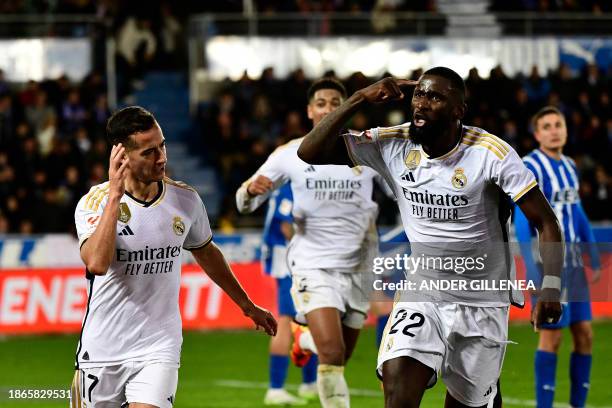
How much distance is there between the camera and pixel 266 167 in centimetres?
954

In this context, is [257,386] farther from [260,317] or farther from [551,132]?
[260,317]

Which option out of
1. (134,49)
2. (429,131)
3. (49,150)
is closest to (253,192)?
(429,131)

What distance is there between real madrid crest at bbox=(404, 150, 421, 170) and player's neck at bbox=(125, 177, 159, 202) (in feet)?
4.64

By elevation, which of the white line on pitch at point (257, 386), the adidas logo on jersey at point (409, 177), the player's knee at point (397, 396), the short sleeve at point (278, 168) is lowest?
the white line on pitch at point (257, 386)

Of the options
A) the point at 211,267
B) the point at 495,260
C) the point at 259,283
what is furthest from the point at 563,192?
the point at 259,283

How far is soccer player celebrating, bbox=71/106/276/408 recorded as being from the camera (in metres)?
6.32

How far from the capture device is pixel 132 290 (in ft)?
21.0

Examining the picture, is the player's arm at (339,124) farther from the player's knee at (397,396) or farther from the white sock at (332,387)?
the white sock at (332,387)

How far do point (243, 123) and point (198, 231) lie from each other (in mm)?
15951

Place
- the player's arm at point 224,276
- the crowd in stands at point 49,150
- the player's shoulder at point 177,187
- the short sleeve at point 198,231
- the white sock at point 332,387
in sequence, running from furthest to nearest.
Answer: the crowd in stands at point 49,150 < the white sock at point 332,387 < the player's arm at point 224,276 < the short sleeve at point 198,231 < the player's shoulder at point 177,187

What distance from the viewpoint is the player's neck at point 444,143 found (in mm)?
6551

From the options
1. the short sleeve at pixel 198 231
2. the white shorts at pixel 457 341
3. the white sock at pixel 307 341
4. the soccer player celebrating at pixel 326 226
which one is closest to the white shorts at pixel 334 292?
the soccer player celebrating at pixel 326 226

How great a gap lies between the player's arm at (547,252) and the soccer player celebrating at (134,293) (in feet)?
6.31

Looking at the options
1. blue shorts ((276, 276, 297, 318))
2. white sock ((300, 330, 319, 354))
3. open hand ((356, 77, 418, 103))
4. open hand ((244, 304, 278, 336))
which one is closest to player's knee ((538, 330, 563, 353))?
white sock ((300, 330, 319, 354))
